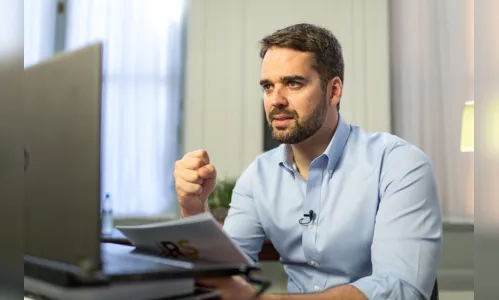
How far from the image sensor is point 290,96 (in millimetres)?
1217

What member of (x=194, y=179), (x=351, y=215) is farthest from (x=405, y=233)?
(x=194, y=179)

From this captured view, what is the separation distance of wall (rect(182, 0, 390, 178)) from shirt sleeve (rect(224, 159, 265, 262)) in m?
1.70

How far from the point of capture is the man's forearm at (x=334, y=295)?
2.37 feet

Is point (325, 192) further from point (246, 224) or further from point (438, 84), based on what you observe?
point (438, 84)

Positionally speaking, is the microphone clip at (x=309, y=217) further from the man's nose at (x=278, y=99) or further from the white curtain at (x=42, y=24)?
the white curtain at (x=42, y=24)

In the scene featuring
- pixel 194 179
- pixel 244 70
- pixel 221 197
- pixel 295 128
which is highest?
pixel 244 70

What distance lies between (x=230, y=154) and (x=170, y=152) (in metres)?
0.36

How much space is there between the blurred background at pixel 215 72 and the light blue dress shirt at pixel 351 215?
1.71 metres

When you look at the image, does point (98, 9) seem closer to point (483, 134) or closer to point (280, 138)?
point (280, 138)

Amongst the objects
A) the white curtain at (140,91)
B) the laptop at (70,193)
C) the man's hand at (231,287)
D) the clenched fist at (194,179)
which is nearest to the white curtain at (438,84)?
the white curtain at (140,91)

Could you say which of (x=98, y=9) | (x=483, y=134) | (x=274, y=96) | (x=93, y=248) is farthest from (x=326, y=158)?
(x=98, y=9)

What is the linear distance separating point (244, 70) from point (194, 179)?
86.8 inches

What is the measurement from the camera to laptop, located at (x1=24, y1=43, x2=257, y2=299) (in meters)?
0.41

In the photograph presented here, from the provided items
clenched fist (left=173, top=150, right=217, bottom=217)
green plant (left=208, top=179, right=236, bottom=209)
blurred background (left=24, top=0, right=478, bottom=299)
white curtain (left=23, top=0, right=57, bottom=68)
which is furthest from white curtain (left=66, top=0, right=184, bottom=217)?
clenched fist (left=173, top=150, right=217, bottom=217)
